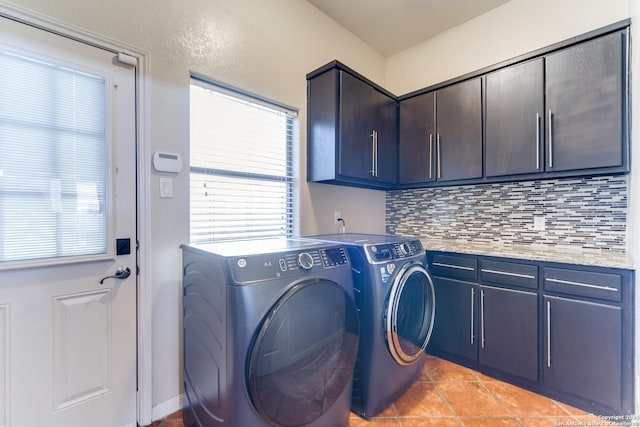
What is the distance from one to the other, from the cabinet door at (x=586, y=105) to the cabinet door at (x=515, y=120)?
0.21ft

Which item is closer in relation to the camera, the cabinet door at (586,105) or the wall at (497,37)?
the cabinet door at (586,105)

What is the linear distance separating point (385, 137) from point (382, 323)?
178 cm

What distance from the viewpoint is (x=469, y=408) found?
1735 millimetres

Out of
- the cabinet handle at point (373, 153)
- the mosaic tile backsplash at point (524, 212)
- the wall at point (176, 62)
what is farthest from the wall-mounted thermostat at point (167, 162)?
the mosaic tile backsplash at point (524, 212)

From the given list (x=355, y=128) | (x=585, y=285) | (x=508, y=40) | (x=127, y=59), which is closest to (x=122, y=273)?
(x=127, y=59)

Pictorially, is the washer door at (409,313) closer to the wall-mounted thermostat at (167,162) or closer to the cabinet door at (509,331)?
the cabinet door at (509,331)

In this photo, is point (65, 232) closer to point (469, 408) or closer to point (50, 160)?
point (50, 160)

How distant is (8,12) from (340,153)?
1860mm

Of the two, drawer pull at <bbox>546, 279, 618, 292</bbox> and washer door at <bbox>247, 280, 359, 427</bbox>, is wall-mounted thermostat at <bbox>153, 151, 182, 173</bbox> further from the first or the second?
drawer pull at <bbox>546, 279, 618, 292</bbox>

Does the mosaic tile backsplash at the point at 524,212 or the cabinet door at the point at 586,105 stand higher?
the cabinet door at the point at 586,105

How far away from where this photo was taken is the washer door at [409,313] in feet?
5.35

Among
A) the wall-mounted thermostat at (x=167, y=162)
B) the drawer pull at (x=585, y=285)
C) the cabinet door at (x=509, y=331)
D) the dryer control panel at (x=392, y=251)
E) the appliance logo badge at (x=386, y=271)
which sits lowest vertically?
the cabinet door at (x=509, y=331)

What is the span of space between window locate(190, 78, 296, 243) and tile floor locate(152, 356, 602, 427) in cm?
→ 120

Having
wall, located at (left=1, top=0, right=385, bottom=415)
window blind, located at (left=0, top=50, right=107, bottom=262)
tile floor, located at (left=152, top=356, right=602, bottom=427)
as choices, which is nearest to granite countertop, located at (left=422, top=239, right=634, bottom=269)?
tile floor, located at (left=152, top=356, right=602, bottom=427)
